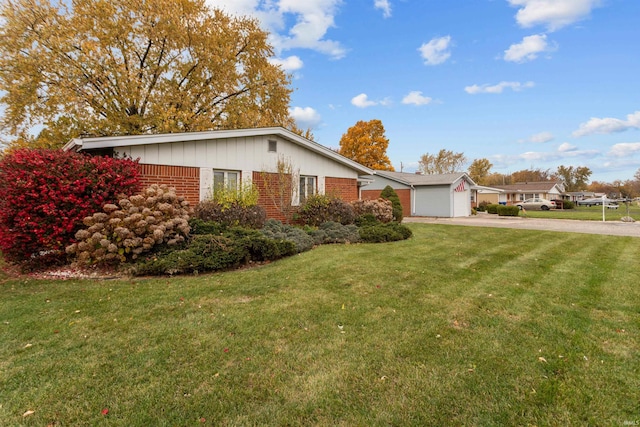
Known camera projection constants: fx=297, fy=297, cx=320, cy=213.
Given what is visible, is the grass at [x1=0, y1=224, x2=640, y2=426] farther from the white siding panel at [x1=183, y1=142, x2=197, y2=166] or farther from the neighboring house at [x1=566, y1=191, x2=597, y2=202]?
the neighboring house at [x1=566, y1=191, x2=597, y2=202]

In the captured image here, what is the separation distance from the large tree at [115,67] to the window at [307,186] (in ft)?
23.2

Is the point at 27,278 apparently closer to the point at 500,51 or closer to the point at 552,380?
the point at 552,380

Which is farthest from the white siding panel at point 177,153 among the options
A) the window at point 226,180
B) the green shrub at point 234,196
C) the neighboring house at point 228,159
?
the green shrub at point 234,196

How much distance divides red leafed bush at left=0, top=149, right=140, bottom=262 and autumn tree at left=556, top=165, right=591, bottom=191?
7740cm

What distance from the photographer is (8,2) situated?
12.7 metres

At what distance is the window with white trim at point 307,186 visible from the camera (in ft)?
38.5

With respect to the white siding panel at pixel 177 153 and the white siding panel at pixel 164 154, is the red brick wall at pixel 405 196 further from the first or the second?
the white siding panel at pixel 164 154

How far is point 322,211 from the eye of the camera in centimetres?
1084

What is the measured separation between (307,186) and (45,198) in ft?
25.8

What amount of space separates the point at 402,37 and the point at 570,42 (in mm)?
5628

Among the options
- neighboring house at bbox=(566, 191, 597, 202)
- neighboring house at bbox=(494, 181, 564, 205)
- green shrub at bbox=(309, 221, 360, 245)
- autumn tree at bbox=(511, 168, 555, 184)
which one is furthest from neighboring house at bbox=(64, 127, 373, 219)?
autumn tree at bbox=(511, 168, 555, 184)

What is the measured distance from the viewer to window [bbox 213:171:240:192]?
9469 millimetres

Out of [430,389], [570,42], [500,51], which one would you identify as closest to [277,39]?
[500,51]

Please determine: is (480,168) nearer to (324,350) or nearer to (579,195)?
(579,195)
